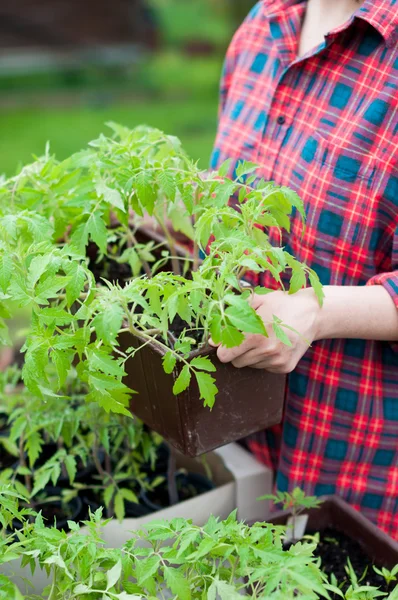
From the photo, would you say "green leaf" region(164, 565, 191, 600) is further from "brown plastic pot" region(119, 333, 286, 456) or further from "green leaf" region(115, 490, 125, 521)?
"green leaf" region(115, 490, 125, 521)

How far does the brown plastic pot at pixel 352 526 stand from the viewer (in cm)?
146

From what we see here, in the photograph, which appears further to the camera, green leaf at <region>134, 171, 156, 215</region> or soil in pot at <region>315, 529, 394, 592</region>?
soil in pot at <region>315, 529, 394, 592</region>

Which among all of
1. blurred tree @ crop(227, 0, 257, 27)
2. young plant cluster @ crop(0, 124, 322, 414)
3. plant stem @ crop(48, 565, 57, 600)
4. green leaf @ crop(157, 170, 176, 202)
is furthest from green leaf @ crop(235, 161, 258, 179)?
blurred tree @ crop(227, 0, 257, 27)

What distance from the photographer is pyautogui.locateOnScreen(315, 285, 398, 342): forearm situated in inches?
51.4

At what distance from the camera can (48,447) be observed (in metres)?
1.97

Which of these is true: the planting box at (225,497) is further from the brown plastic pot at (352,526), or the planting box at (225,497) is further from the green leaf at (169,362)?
the green leaf at (169,362)

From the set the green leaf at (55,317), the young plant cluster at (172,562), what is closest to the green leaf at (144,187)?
the green leaf at (55,317)

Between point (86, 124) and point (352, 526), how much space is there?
5400 millimetres

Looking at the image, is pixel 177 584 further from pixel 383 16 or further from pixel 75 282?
pixel 383 16

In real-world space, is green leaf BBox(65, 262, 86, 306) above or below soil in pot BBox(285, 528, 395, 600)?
above

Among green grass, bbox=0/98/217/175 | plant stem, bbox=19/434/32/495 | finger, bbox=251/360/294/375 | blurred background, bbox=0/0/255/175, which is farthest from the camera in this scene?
blurred background, bbox=0/0/255/175

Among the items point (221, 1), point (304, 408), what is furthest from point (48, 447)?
point (221, 1)

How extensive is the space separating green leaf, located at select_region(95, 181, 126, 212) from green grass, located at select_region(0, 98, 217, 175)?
392cm

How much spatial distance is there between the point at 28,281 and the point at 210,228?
0.30 metres
